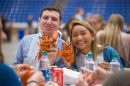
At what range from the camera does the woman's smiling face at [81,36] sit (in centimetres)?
198

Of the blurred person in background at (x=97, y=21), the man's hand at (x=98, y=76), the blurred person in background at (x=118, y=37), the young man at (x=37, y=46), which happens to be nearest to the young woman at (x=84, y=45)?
the young man at (x=37, y=46)

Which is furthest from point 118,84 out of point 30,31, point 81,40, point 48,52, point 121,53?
point 30,31

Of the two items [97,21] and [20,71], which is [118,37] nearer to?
[97,21]

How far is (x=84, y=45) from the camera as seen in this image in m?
1.99

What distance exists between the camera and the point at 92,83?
1.22 metres

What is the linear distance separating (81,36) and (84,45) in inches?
4.9

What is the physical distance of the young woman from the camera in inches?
78.1

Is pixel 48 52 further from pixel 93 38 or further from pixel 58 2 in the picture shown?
pixel 58 2

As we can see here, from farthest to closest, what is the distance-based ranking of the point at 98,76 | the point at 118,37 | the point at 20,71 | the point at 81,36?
1. the point at 118,37
2. the point at 81,36
3. the point at 20,71
4. the point at 98,76

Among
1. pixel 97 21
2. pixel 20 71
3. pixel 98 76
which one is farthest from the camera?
pixel 97 21

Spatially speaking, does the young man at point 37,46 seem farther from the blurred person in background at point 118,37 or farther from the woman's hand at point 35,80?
the blurred person in background at point 118,37

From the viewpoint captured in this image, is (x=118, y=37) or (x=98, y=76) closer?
(x=98, y=76)

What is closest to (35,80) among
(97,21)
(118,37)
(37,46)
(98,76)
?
(98,76)

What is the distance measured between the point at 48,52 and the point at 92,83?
2.05ft
